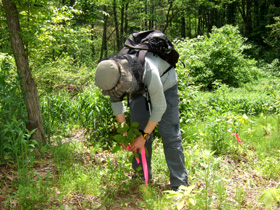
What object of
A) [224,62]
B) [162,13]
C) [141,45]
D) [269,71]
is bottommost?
[269,71]

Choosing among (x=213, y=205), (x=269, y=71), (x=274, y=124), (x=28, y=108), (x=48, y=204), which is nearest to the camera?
(x=48, y=204)

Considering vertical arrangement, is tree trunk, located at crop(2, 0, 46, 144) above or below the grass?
above

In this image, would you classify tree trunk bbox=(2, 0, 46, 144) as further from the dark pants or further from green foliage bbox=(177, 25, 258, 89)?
green foliage bbox=(177, 25, 258, 89)

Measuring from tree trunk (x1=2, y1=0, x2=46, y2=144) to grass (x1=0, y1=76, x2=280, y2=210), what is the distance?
0.37 m

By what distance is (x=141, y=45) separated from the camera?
2.24 meters

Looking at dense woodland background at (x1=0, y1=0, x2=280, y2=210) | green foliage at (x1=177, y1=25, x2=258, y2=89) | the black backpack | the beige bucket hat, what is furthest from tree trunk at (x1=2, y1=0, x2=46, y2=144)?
green foliage at (x1=177, y1=25, x2=258, y2=89)

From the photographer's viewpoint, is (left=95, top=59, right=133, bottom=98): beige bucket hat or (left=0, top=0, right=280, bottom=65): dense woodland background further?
(left=0, top=0, right=280, bottom=65): dense woodland background

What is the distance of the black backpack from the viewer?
7.17ft

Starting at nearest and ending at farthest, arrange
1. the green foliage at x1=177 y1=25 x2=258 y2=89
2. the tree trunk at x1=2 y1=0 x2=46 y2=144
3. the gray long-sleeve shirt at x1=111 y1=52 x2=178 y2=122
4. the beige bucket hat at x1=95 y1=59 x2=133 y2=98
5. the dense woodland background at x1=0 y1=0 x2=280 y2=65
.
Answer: the beige bucket hat at x1=95 y1=59 x2=133 y2=98 → the gray long-sleeve shirt at x1=111 y1=52 x2=178 y2=122 → the tree trunk at x1=2 y1=0 x2=46 y2=144 → the dense woodland background at x1=0 y1=0 x2=280 y2=65 → the green foliage at x1=177 y1=25 x2=258 y2=89

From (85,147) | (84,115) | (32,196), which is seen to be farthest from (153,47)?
(84,115)

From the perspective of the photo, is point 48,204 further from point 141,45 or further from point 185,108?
point 185,108

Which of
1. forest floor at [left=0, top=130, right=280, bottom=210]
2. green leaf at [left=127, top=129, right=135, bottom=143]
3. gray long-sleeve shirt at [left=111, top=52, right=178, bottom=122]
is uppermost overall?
gray long-sleeve shirt at [left=111, top=52, right=178, bottom=122]

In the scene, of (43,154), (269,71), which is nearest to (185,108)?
(43,154)

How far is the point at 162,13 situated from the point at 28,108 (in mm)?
22200
